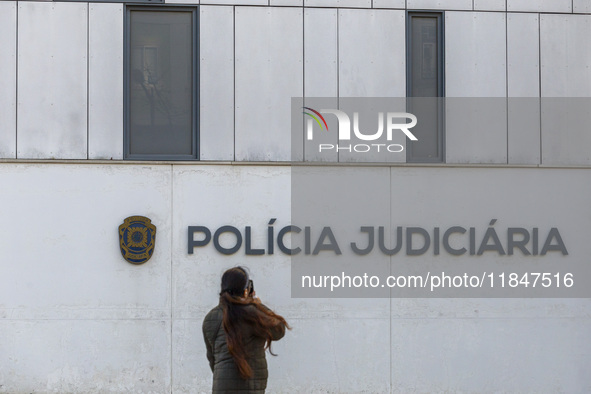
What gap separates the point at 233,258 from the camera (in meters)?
9.95

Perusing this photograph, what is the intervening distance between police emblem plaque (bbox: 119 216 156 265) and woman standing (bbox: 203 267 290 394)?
13.3 feet

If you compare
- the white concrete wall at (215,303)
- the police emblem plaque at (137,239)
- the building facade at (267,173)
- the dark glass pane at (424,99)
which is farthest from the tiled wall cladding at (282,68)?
the police emblem plaque at (137,239)

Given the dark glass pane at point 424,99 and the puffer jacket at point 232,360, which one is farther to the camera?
the dark glass pane at point 424,99

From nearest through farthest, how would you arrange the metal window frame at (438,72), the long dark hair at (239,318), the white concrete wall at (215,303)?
1. the long dark hair at (239,318)
2. the white concrete wall at (215,303)
3. the metal window frame at (438,72)

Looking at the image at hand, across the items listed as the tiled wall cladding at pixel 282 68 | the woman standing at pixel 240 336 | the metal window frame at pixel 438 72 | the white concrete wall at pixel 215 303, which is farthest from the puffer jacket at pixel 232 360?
the metal window frame at pixel 438 72

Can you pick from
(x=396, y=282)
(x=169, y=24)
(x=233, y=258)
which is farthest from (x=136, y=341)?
(x=169, y=24)

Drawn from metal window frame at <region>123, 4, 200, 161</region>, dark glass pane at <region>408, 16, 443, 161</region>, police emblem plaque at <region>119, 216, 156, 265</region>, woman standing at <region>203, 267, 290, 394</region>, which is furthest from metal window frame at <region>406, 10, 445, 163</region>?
woman standing at <region>203, 267, 290, 394</region>

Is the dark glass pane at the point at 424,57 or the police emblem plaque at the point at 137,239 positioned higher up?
the dark glass pane at the point at 424,57

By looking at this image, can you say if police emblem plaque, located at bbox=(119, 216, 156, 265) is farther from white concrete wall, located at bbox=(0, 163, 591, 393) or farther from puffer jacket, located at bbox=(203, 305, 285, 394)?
puffer jacket, located at bbox=(203, 305, 285, 394)

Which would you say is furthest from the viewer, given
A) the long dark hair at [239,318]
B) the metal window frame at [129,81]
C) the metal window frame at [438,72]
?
the metal window frame at [438,72]

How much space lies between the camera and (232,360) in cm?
591

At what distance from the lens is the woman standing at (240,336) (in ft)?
19.3

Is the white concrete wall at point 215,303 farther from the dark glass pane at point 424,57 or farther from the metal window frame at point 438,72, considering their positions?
the dark glass pane at point 424,57

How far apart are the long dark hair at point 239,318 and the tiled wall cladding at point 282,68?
166 inches
